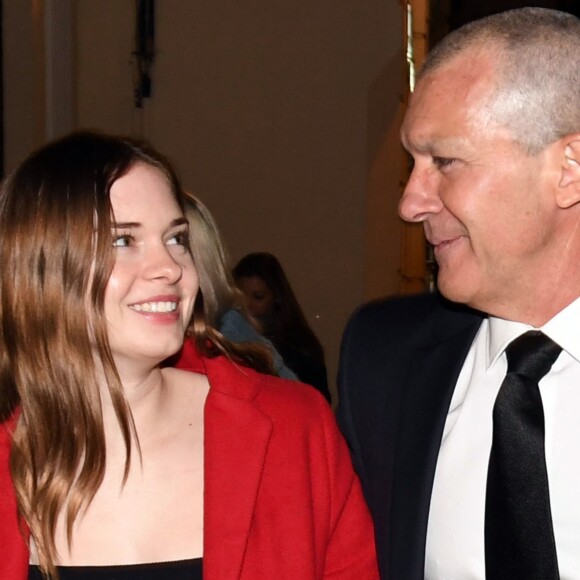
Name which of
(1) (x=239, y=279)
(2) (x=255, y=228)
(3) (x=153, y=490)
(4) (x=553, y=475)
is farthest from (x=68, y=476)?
(2) (x=255, y=228)

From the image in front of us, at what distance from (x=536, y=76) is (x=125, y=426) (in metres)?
1.04

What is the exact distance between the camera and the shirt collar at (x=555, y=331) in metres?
2.09

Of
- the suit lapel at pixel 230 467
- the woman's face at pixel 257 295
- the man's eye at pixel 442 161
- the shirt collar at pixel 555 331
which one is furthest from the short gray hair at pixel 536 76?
the woman's face at pixel 257 295

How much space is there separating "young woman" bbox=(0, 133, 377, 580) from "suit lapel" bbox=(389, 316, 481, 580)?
17 centimetres

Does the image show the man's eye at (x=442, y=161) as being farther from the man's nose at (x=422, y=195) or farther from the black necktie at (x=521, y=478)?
the black necktie at (x=521, y=478)

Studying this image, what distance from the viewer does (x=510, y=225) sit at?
205 cm

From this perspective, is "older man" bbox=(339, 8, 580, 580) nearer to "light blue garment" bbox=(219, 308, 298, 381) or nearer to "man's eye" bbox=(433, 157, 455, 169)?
"man's eye" bbox=(433, 157, 455, 169)

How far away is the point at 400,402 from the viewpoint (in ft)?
7.71

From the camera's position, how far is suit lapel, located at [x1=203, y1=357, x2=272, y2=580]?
218 cm

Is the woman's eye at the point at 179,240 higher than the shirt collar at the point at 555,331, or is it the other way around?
the woman's eye at the point at 179,240

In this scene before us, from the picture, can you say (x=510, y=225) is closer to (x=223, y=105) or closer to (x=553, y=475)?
(x=553, y=475)

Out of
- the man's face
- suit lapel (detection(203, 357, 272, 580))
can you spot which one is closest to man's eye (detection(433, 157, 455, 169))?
the man's face

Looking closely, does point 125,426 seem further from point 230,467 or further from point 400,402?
A: point 400,402

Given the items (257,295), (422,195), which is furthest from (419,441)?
(257,295)
